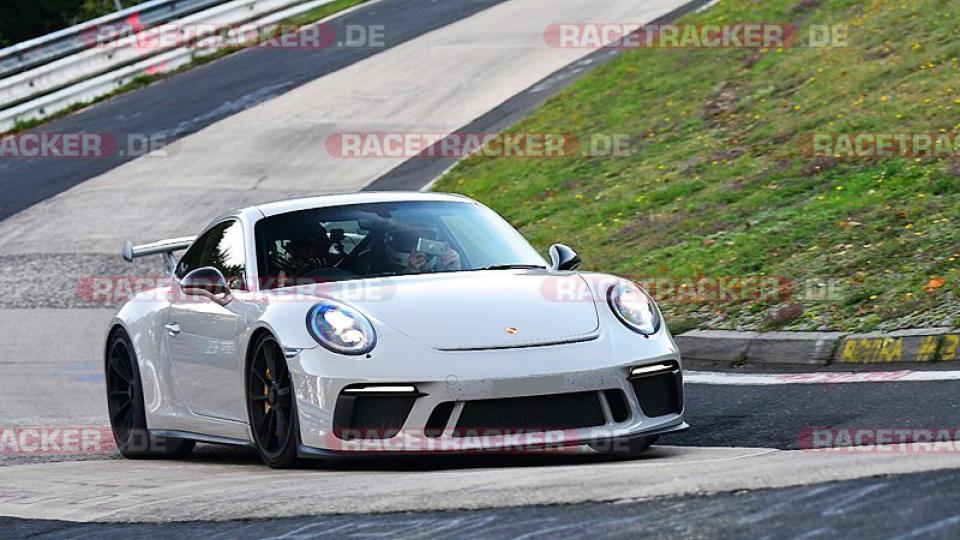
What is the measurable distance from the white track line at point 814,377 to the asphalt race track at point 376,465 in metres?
0.04

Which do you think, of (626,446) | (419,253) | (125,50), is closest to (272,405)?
(419,253)

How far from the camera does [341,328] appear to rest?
6887mm

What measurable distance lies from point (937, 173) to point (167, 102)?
14.9 m

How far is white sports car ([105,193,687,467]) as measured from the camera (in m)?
6.66

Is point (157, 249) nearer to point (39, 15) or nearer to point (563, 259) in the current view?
point (563, 259)

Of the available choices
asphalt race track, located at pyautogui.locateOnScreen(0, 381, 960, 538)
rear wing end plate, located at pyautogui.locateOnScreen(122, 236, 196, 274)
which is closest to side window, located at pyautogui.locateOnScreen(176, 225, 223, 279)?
rear wing end plate, located at pyautogui.locateOnScreen(122, 236, 196, 274)

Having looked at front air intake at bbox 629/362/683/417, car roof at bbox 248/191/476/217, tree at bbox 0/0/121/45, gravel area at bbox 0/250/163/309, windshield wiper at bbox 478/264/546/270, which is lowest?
front air intake at bbox 629/362/683/417

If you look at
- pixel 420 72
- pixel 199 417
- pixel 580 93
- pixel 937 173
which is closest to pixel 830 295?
pixel 937 173

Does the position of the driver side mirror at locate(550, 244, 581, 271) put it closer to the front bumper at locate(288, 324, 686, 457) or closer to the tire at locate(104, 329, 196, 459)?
the front bumper at locate(288, 324, 686, 457)

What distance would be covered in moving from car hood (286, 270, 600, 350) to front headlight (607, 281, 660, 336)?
111mm

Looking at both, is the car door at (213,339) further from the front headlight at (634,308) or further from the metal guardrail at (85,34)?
the metal guardrail at (85,34)

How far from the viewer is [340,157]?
21016 millimetres

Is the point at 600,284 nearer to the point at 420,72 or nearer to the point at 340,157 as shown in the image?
the point at 340,157

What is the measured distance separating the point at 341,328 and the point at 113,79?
66.5ft
